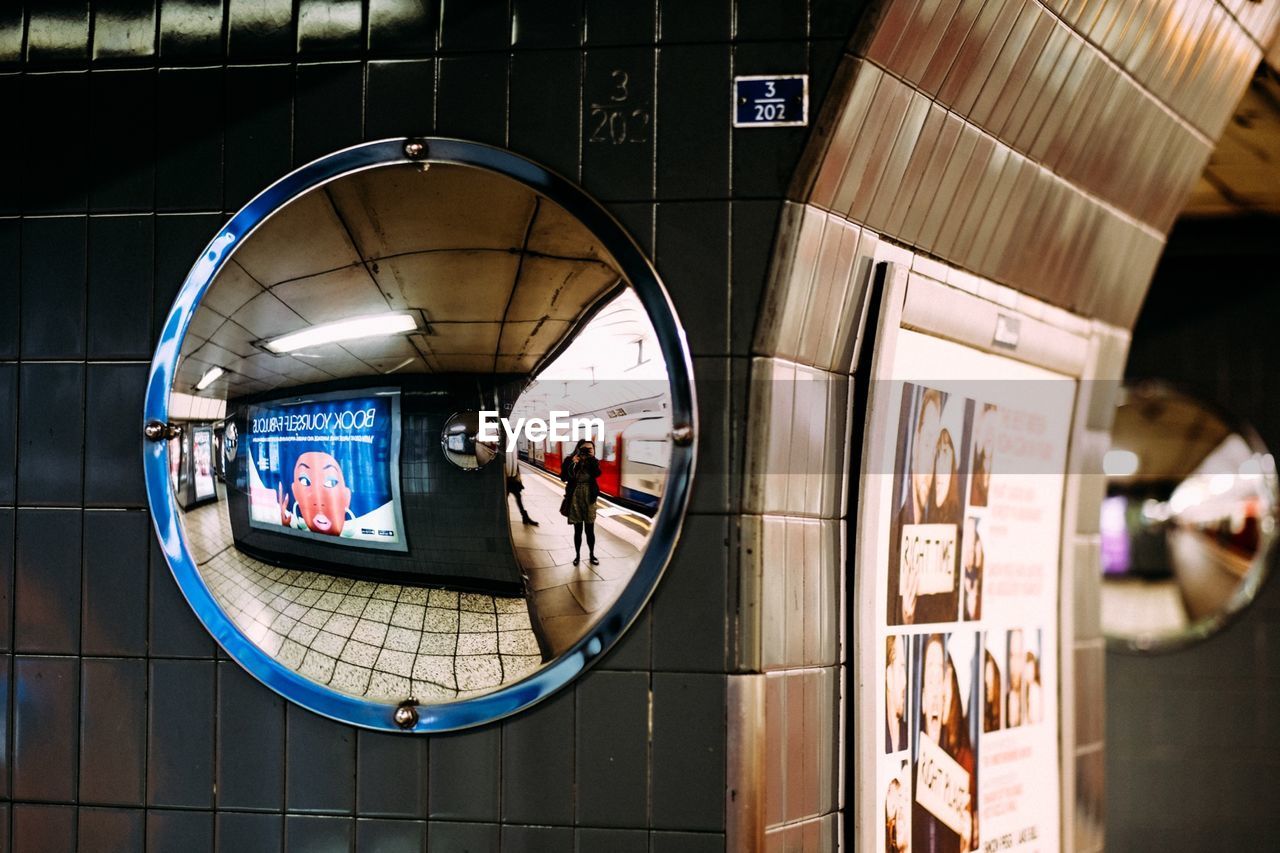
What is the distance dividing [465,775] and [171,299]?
3.75 feet

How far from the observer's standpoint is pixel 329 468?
6.68 feet

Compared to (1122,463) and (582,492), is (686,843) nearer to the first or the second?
(582,492)

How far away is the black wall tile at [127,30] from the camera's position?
216 centimetres

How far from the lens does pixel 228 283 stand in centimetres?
209

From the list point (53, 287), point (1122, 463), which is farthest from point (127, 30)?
point (1122, 463)

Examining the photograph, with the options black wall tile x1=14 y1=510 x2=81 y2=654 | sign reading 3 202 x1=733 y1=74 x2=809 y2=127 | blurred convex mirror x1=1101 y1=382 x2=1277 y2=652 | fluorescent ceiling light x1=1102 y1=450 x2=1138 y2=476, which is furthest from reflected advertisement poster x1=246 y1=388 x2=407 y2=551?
fluorescent ceiling light x1=1102 y1=450 x2=1138 y2=476

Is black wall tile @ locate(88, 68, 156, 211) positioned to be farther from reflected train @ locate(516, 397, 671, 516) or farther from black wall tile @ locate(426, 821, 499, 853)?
black wall tile @ locate(426, 821, 499, 853)

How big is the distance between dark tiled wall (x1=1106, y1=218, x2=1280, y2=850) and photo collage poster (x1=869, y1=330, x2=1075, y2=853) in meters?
2.77

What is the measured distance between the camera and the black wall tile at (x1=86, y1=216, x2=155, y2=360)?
2.15 metres

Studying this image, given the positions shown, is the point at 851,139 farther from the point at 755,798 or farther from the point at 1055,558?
the point at 1055,558

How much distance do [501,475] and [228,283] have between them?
2.28 ft

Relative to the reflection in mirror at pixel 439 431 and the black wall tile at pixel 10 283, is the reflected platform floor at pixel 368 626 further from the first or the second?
the black wall tile at pixel 10 283

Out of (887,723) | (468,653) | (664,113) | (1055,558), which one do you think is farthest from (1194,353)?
(468,653)

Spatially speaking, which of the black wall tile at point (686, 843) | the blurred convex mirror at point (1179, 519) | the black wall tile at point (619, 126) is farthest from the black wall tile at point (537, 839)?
the blurred convex mirror at point (1179, 519)
